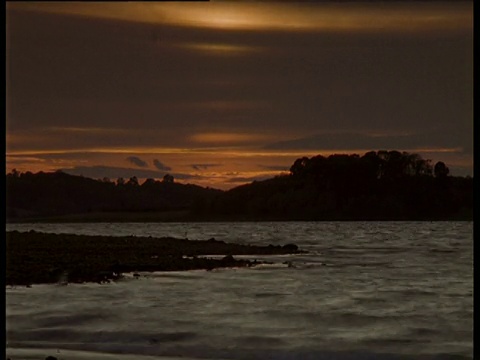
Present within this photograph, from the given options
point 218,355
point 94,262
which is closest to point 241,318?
point 218,355

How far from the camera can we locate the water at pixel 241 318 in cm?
1605

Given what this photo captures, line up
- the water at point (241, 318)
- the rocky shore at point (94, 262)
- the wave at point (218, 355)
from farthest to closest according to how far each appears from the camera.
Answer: the rocky shore at point (94, 262), the water at point (241, 318), the wave at point (218, 355)

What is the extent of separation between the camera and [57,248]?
45.1 metres

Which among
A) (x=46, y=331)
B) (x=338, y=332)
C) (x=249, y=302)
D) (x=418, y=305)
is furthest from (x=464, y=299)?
(x=46, y=331)

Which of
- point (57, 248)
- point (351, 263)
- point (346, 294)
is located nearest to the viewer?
point (346, 294)

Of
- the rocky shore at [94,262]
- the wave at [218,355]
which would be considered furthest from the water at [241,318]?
the rocky shore at [94,262]

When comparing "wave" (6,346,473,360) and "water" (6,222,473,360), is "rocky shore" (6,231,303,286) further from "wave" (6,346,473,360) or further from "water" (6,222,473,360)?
"wave" (6,346,473,360)

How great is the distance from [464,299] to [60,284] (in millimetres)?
13836

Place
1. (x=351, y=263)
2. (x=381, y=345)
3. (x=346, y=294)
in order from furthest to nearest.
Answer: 1. (x=351, y=263)
2. (x=346, y=294)
3. (x=381, y=345)

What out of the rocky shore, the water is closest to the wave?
the water

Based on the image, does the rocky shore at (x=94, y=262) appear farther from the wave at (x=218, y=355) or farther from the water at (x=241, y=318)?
the wave at (x=218, y=355)

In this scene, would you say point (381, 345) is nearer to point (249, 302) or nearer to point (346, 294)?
point (249, 302)

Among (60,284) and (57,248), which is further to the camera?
(57,248)
